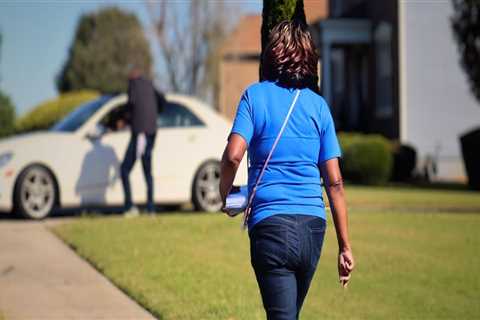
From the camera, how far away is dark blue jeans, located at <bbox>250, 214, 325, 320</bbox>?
3848mm

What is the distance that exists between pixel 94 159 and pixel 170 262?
176 inches

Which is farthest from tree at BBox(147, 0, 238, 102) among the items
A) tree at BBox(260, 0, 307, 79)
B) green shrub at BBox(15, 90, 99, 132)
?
tree at BBox(260, 0, 307, 79)

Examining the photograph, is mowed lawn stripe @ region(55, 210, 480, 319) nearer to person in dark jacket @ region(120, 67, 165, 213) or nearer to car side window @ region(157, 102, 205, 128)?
person in dark jacket @ region(120, 67, 165, 213)

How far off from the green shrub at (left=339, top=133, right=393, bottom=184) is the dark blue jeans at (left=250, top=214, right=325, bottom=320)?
1687 centimetres

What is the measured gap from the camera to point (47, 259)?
28.6 ft

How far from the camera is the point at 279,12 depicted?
5.45m

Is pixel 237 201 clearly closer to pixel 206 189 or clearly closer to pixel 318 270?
pixel 318 270

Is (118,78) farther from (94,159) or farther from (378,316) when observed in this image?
(378,316)

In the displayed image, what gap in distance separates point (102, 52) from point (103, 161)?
124ft

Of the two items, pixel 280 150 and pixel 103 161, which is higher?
pixel 280 150

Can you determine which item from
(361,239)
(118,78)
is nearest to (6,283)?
(361,239)

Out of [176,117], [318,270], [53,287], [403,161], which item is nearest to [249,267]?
[318,270]

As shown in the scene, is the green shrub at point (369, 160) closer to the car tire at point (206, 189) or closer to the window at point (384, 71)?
the window at point (384, 71)

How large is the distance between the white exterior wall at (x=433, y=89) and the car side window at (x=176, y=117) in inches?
483
